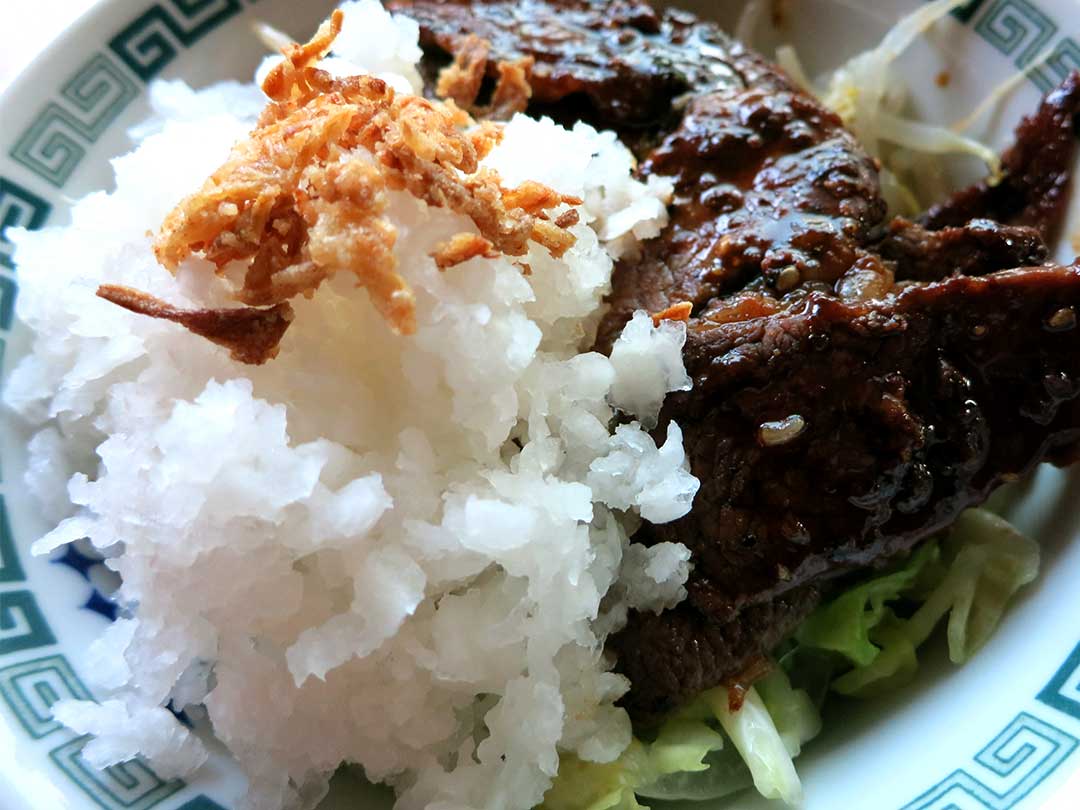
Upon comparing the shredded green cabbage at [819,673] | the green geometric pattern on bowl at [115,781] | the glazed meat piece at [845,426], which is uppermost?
the glazed meat piece at [845,426]

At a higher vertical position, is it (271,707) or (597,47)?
(597,47)

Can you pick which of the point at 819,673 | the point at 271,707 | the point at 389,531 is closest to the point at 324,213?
the point at 389,531

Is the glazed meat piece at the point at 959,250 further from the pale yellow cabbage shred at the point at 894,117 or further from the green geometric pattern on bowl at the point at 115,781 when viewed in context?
the green geometric pattern on bowl at the point at 115,781

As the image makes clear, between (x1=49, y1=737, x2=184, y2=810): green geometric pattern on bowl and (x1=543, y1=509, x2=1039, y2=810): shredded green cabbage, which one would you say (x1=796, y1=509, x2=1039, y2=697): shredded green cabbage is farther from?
(x1=49, y1=737, x2=184, y2=810): green geometric pattern on bowl

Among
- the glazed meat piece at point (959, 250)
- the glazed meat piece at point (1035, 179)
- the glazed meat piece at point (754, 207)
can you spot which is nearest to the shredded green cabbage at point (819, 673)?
the glazed meat piece at point (959, 250)

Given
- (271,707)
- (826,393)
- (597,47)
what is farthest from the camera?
(597,47)

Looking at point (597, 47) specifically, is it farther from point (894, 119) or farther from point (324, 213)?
point (324, 213)

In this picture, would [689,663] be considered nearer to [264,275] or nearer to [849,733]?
[849,733]

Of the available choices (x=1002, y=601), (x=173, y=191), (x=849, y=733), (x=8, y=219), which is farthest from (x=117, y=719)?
(x=1002, y=601)
